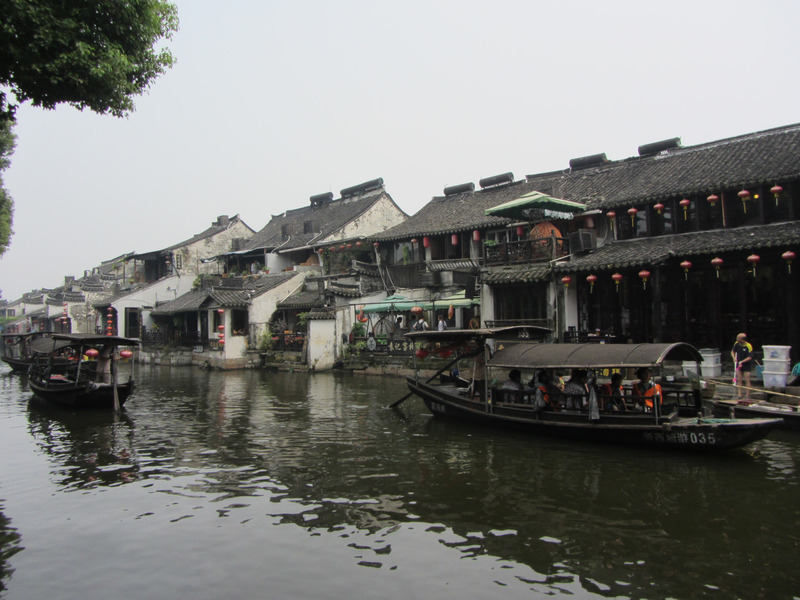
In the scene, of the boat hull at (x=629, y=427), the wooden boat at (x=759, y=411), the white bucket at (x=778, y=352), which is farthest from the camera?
the white bucket at (x=778, y=352)

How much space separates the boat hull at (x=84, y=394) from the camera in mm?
16328

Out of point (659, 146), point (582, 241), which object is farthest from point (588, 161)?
point (582, 241)

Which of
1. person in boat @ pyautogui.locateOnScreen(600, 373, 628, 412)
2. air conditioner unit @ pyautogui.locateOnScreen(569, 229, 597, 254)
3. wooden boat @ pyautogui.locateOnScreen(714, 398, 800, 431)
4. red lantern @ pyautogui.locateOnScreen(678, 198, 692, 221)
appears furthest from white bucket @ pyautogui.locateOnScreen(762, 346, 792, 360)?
air conditioner unit @ pyautogui.locateOnScreen(569, 229, 597, 254)

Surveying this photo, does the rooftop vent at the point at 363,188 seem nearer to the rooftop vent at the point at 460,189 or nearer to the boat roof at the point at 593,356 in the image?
the rooftop vent at the point at 460,189

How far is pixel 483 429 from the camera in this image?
13.3 metres

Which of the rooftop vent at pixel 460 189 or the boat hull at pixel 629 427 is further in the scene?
the rooftop vent at pixel 460 189

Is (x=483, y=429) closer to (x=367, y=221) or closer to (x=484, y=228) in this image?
(x=484, y=228)

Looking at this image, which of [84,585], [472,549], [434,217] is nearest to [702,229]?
[434,217]

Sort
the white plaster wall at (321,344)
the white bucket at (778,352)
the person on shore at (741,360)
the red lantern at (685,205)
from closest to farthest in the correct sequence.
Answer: the white bucket at (778,352) < the person on shore at (741,360) < the red lantern at (685,205) < the white plaster wall at (321,344)

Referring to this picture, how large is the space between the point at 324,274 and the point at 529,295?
14.2 metres

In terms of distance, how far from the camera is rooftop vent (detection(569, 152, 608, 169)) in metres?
24.8

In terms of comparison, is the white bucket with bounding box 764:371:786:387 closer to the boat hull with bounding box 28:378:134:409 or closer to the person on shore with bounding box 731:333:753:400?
the person on shore with bounding box 731:333:753:400

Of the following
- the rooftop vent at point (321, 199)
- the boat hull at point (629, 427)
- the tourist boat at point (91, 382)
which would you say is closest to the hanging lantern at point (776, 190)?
the boat hull at point (629, 427)

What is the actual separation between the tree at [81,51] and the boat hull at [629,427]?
899cm
